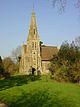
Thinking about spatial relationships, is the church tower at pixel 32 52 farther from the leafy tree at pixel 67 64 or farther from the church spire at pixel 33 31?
the leafy tree at pixel 67 64

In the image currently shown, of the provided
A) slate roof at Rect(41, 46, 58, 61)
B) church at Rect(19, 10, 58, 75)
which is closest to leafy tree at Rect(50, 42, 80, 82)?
church at Rect(19, 10, 58, 75)

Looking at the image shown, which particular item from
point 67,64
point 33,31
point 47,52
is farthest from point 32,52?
point 67,64

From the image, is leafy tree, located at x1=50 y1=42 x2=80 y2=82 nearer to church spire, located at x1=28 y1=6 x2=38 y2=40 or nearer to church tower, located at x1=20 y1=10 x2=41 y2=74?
church tower, located at x1=20 y1=10 x2=41 y2=74

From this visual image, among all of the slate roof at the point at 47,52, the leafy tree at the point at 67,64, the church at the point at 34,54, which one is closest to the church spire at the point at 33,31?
the church at the point at 34,54

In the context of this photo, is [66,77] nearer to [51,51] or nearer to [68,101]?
[68,101]

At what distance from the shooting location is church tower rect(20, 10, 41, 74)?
104 meters

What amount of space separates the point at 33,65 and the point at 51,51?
40.0 feet

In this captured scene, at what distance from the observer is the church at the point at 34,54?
104231 millimetres

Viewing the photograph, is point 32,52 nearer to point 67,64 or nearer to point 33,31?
point 33,31

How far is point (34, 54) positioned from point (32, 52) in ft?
3.48

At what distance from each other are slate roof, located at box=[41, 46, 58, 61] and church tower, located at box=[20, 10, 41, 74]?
284 centimetres

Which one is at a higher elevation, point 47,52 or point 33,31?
point 33,31

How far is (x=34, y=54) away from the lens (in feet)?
350

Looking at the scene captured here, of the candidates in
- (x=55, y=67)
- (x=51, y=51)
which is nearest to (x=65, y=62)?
(x=55, y=67)
